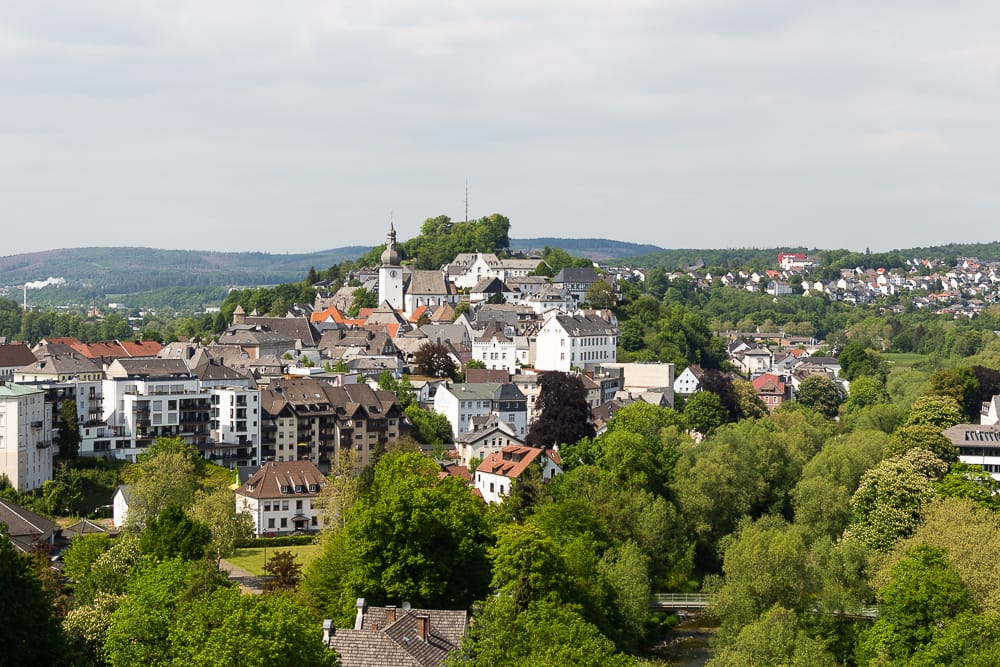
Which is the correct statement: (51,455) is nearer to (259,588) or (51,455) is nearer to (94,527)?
(94,527)

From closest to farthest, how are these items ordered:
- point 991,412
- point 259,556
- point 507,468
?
point 259,556 < point 507,468 < point 991,412

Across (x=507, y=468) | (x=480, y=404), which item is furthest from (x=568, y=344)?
(x=507, y=468)

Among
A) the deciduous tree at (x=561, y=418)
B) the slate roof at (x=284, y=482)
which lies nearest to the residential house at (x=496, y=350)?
the deciduous tree at (x=561, y=418)

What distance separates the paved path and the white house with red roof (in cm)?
1507

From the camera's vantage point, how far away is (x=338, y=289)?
13975cm

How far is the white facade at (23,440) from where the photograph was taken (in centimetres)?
6644

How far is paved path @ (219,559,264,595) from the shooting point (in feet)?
164

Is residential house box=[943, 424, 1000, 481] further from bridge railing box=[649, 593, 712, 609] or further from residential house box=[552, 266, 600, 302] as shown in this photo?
residential house box=[552, 266, 600, 302]

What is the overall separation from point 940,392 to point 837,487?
2949cm

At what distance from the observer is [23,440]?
220 ft

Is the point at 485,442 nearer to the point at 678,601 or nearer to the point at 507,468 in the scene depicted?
the point at 507,468

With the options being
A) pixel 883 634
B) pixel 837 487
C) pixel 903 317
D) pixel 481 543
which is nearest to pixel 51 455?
pixel 481 543

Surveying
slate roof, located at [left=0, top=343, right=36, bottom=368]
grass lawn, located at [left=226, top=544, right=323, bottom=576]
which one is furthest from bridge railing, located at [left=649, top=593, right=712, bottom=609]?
slate roof, located at [left=0, top=343, right=36, bottom=368]

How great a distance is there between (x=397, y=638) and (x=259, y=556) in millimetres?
27461
